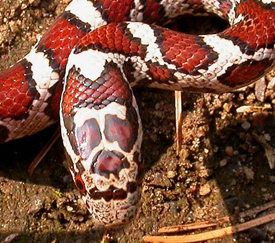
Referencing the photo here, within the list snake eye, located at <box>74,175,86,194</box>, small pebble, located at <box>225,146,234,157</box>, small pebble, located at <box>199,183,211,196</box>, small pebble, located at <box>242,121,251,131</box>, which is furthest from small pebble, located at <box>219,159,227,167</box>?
→ snake eye, located at <box>74,175,86,194</box>

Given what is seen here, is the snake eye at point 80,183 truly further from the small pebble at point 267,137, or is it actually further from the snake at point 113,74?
the small pebble at point 267,137

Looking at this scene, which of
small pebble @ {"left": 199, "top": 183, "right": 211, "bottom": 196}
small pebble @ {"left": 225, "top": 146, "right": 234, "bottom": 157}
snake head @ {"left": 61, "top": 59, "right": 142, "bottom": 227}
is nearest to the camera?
snake head @ {"left": 61, "top": 59, "right": 142, "bottom": 227}

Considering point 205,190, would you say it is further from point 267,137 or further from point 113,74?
point 113,74

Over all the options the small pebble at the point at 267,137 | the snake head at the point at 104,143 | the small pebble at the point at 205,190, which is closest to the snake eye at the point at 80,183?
the snake head at the point at 104,143

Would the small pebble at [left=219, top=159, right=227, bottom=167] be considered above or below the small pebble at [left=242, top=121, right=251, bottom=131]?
below

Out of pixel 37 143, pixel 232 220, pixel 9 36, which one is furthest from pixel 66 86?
pixel 232 220

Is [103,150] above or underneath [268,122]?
above

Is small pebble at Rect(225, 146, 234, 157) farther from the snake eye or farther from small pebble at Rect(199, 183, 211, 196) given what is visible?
the snake eye

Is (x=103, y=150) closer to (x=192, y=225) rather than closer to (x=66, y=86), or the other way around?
(x=66, y=86)
